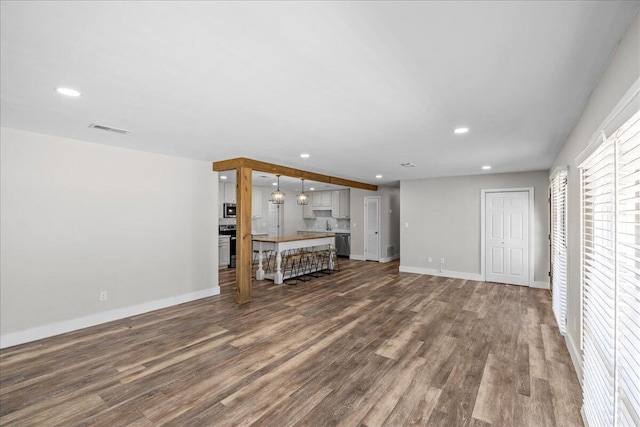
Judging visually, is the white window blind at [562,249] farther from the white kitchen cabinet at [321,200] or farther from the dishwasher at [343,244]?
the white kitchen cabinet at [321,200]

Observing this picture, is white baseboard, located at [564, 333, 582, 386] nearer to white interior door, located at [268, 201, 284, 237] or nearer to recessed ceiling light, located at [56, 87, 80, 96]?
recessed ceiling light, located at [56, 87, 80, 96]

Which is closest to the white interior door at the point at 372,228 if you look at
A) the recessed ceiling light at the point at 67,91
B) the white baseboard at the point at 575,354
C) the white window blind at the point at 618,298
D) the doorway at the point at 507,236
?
the doorway at the point at 507,236

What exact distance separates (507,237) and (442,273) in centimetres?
161

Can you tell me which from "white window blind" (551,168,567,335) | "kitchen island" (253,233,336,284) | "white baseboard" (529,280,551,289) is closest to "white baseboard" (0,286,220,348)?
"kitchen island" (253,233,336,284)

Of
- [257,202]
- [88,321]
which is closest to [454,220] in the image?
[257,202]

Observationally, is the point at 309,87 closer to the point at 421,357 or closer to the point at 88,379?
the point at 421,357

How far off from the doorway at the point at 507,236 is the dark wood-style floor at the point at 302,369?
1666mm

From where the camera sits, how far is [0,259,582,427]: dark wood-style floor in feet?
6.95

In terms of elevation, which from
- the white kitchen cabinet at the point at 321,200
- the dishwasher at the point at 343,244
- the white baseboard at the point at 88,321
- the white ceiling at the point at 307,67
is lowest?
the white baseboard at the point at 88,321

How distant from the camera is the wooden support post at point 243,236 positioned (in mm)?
4733

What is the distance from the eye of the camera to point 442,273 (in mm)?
6891

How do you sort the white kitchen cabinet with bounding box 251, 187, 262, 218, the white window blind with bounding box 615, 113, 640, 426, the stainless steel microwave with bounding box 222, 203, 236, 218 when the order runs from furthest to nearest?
the white kitchen cabinet with bounding box 251, 187, 262, 218, the stainless steel microwave with bounding box 222, 203, 236, 218, the white window blind with bounding box 615, 113, 640, 426

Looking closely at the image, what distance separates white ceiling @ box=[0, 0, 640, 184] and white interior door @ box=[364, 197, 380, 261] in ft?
18.2

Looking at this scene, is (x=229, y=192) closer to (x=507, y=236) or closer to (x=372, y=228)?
(x=372, y=228)
